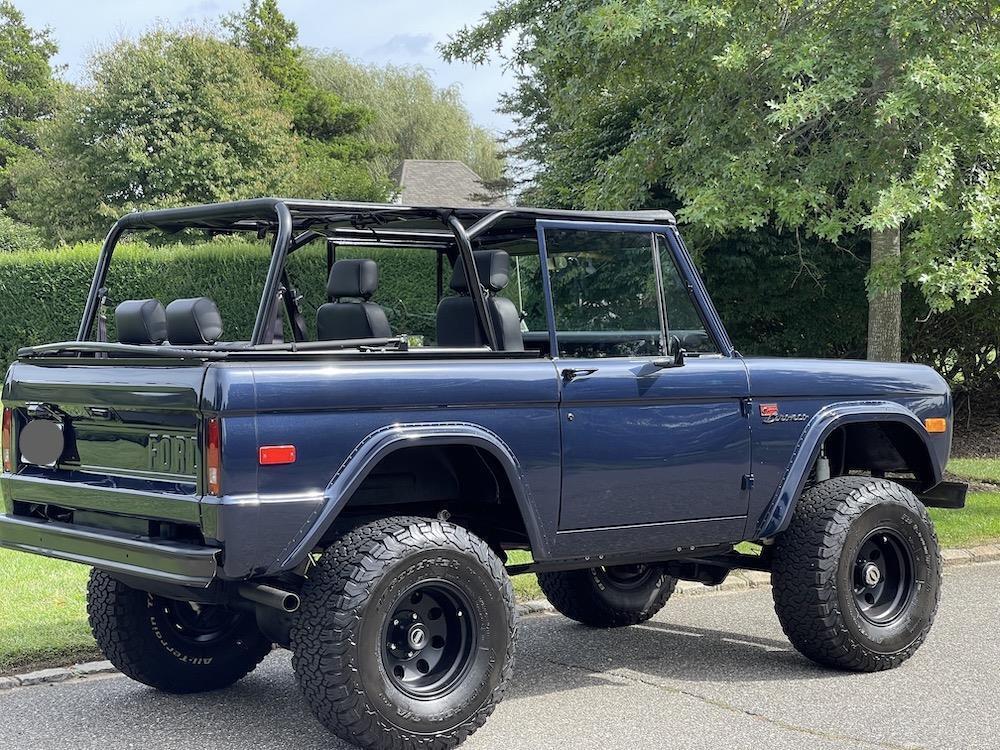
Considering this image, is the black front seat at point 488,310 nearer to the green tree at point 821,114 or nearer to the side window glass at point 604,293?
the side window glass at point 604,293

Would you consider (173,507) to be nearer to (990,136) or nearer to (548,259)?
(548,259)

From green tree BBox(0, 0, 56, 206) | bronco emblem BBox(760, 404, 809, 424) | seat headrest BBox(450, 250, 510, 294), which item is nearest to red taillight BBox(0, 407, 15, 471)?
seat headrest BBox(450, 250, 510, 294)

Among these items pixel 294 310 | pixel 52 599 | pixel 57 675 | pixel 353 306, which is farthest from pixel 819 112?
pixel 57 675

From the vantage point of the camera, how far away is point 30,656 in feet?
18.9

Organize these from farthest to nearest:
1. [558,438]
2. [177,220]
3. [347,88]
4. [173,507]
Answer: [347,88] → [177,220] → [558,438] → [173,507]

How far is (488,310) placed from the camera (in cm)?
515

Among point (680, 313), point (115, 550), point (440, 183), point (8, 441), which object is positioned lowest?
point (115, 550)

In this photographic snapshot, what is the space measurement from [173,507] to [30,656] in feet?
6.41

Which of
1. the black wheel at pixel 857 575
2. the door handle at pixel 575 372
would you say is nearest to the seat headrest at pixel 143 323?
the door handle at pixel 575 372

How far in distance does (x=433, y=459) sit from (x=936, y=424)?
271cm

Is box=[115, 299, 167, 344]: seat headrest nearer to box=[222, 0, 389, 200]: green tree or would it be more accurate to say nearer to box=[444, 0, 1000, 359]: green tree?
box=[444, 0, 1000, 359]: green tree

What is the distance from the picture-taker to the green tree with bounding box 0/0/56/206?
5578 cm

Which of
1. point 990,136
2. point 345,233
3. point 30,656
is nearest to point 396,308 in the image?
point 345,233

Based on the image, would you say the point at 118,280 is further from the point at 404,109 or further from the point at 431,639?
the point at 404,109
